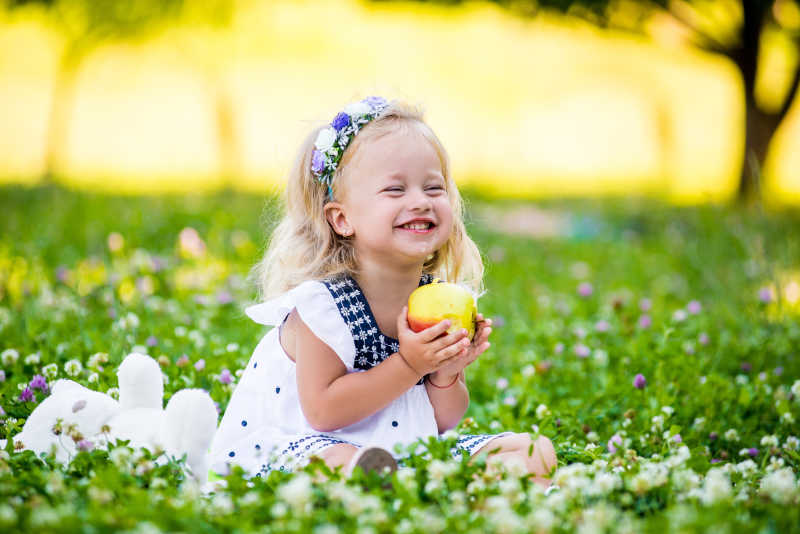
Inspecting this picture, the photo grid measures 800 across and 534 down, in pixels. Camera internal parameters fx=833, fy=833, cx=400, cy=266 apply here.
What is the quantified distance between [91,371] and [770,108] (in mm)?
9907

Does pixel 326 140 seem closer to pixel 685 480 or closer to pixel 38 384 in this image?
pixel 38 384

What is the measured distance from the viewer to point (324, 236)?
2863 millimetres

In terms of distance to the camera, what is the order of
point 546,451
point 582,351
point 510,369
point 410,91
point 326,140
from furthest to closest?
1. point 410,91
2. point 510,369
3. point 582,351
4. point 326,140
5. point 546,451

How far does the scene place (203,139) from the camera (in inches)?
597

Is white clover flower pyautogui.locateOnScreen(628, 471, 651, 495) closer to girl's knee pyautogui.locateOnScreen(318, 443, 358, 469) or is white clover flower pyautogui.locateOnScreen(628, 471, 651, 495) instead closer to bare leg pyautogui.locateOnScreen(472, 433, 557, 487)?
bare leg pyautogui.locateOnScreen(472, 433, 557, 487)

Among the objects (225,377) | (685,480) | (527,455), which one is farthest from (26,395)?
(685,480)

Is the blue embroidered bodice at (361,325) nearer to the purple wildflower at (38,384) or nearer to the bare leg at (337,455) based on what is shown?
the bare leg at (337,455)

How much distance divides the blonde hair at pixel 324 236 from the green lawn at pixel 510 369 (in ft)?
2.12

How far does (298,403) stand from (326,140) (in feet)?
2.90

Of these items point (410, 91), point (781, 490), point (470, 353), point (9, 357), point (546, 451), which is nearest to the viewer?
point (781, 490)

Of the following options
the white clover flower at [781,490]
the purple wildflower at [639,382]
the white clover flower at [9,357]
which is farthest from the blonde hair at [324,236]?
the white clover flower at [781,490]

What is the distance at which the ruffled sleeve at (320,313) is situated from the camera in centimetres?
261


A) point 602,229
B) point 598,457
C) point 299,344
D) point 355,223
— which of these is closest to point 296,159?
point 355,223

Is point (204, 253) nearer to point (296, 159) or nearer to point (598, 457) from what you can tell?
point (296, 159)
